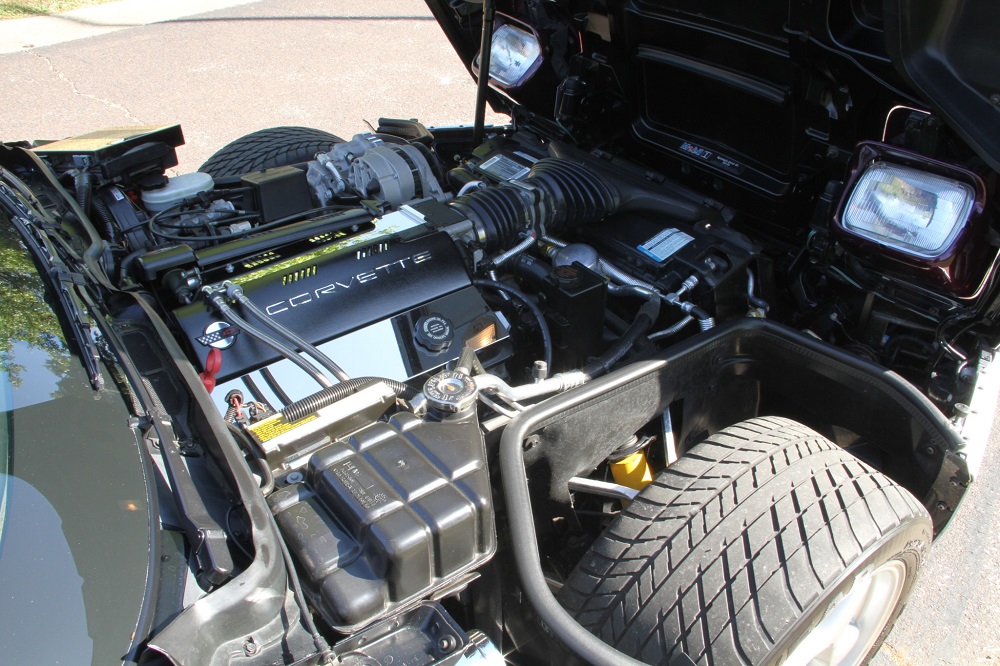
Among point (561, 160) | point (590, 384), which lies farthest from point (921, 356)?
point (561, 160)

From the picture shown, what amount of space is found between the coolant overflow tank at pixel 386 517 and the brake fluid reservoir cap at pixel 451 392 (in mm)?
39

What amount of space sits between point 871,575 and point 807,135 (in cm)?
119

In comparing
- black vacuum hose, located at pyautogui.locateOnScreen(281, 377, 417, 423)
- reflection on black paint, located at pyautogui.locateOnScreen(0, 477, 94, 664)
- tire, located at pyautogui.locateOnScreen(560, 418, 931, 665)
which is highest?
reflection on black paint, located at pyautogui.locateOnScreen(0, 477, 94, 664)

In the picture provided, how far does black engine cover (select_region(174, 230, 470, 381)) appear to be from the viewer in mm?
1891

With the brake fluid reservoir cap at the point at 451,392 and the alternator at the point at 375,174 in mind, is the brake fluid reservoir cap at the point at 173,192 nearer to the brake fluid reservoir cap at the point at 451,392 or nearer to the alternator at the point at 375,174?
the alternator at the point at 375,174

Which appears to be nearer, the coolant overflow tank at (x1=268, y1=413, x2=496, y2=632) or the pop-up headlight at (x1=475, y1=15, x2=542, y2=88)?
the coolant overflow tank at (x1=268, y1=413, x2=496, y2=632)

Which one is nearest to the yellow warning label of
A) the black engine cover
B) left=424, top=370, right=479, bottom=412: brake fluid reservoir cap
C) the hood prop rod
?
left=424, top=370, right=479, bottom=412: brake fluid reservoir cap

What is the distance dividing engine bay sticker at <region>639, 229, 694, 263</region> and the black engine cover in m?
0.60

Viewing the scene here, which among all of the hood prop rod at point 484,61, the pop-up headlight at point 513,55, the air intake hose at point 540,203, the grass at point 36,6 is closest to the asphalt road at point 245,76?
the grass at point 36,6

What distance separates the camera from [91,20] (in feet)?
26.4

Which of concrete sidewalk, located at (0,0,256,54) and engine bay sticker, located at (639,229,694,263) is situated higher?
concrete sidewalk, located at (0,0,256,54)

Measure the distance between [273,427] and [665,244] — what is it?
1372 mm

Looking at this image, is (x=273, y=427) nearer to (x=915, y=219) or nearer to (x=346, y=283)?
(x=346, y=283)

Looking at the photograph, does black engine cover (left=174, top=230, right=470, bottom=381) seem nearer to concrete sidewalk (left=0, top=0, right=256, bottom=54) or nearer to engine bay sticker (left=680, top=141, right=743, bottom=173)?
engine bay sticker (left=680, top=141, right=743, bottom=173)
